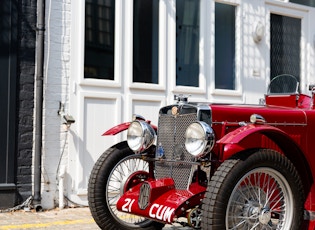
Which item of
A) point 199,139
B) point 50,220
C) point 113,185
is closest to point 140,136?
point 113,185

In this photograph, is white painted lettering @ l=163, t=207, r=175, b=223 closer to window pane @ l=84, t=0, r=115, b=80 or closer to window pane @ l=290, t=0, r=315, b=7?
window pane @ l=84, t=0, r=115, b=80

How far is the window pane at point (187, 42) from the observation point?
8305 mm

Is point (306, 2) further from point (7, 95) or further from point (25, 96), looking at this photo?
point (7, 95)

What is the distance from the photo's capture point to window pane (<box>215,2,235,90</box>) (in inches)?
344

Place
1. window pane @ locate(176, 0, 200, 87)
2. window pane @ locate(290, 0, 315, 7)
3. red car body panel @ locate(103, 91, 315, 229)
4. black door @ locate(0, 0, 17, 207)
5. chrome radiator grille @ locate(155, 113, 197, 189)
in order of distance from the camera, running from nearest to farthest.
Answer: red car body panel @ locate(103, 91, 315, 229) → chrome radiator grille @ locate(155, 113, 197, 189) → black door @ locate(0, 0, 17, 207) → window pane @ locate(176, 0, 200, 87) → window pane @ locate(290, 0, 315, 7)

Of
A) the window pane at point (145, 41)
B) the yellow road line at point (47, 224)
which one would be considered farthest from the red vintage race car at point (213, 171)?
the window pane at point (145, 41)

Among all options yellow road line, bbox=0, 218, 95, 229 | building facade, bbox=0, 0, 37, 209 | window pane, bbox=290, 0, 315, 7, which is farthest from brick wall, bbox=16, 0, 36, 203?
window pane, bbox=290, 0, 315, 7

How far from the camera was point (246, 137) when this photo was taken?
13.6 feet

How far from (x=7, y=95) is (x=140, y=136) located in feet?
8.33

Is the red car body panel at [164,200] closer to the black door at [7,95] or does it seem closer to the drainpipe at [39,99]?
the drainpipe at [39,99]

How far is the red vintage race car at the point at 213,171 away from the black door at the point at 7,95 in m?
2.04

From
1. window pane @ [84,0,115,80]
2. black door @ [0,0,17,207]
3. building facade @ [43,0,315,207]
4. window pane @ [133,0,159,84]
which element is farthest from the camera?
window pane @ [133,0,159,84]

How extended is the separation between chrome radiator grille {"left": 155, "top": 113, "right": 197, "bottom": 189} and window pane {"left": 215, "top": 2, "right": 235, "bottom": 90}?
12.9 feet

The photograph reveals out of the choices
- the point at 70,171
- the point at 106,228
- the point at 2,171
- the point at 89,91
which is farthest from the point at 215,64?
the point at 106,228
